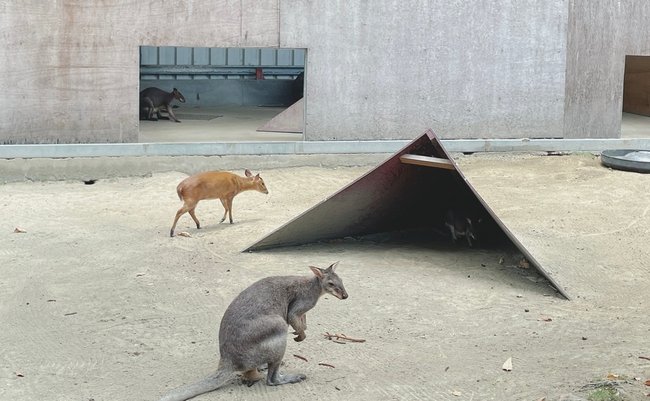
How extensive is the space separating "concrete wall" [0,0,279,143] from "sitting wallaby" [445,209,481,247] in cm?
459

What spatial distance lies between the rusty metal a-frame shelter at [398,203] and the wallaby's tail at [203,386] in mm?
3097

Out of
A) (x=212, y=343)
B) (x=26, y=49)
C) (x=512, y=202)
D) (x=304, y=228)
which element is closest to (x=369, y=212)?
(x=304, y=228)

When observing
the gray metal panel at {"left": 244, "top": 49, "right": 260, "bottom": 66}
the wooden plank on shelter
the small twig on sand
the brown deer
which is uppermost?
the gray metal panel at {"left": 244, "top": 49, "right": 260, "bottom": 66}

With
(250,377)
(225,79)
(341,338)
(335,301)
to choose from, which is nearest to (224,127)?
(225,79)

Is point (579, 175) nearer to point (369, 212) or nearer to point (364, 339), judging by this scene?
point (369, 212)

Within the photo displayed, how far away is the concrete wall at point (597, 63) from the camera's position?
1412cm

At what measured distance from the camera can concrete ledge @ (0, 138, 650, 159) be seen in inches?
463

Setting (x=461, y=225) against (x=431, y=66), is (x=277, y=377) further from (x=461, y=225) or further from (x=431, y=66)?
(x=431, y=66)

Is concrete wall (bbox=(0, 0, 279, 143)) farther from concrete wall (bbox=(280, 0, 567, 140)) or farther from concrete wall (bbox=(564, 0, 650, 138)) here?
concrete wall (bbox=(564, 0, 650, 138))

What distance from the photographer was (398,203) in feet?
30.0

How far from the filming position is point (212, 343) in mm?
6266

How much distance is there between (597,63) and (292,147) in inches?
189

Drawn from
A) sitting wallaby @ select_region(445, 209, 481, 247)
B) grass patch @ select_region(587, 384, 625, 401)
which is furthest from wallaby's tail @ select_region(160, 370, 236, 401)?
sitting wallaby @ select_region(445, 209, 481, 247)

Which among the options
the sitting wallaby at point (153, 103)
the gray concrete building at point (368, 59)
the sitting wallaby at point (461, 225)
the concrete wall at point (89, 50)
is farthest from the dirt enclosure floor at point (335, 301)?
the sitting wallaby at point (153, 103)
